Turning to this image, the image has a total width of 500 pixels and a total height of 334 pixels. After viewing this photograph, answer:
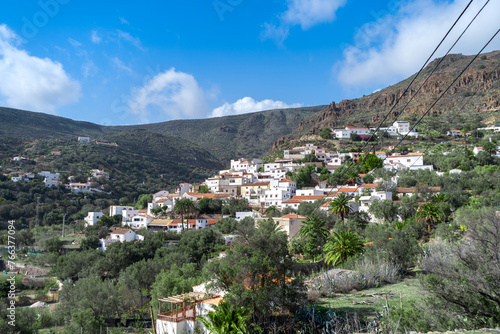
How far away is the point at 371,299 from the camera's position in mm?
16328

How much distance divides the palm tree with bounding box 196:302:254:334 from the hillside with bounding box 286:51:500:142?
322ft

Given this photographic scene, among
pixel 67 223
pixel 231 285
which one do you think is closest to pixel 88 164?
pixel 67 223

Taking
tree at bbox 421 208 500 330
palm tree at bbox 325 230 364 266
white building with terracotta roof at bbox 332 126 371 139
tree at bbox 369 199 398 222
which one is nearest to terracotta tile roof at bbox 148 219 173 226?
tree at bbox 369 199 398 222

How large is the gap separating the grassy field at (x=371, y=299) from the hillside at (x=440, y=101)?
90290 mm

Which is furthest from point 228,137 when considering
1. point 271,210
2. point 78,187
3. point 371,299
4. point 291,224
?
point 371,299

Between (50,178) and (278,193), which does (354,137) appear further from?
(50,178)

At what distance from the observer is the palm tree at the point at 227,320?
12852 millimetres

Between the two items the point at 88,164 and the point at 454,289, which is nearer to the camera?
the point at 454,289

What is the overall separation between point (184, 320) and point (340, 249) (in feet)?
44.8

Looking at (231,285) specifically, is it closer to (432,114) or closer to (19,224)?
(19,224)

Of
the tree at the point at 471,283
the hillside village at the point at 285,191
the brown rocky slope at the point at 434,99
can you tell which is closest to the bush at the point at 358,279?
the tree at the point at 471,283

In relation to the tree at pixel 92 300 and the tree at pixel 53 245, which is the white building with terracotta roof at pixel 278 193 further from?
the tree at pixel 92 300

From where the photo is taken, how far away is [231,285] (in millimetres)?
14797

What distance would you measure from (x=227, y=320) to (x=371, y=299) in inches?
275
